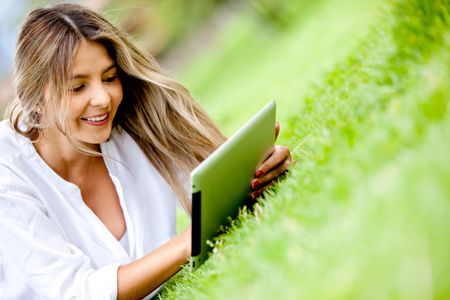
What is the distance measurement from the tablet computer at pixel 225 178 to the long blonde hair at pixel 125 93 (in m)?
0.76

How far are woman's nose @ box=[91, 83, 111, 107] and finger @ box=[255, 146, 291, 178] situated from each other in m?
0.71

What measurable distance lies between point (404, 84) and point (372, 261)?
93 centimetres

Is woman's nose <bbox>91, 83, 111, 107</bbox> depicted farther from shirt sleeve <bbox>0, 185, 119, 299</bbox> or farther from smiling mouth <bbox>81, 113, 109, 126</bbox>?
shirt sleeve <bbox>0, 185, 119, 299</bbox>

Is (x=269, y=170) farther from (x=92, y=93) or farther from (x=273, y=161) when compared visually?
(x=92, y=93)

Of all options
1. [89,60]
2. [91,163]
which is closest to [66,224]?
[91,163]

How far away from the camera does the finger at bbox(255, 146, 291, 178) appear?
2625mm

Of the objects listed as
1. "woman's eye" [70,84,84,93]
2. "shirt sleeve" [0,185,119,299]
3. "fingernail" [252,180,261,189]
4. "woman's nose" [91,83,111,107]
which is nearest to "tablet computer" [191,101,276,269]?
"fingernail" [252,180,261,189]

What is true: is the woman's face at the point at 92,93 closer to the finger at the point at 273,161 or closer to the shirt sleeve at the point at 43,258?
the shirt sleeve at the point at 43,258

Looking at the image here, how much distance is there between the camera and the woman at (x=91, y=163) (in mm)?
2607

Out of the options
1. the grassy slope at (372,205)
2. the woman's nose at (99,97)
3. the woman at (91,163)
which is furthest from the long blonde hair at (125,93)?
the grassy slope at (372,205)

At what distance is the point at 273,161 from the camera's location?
2631mm

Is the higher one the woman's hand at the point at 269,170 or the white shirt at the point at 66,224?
the woman's hand at the point at 269,170

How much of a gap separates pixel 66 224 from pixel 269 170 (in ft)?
3.30

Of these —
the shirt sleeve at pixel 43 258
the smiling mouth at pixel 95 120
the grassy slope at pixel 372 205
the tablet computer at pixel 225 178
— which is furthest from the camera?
the smiling mouth at pixel 95 120
